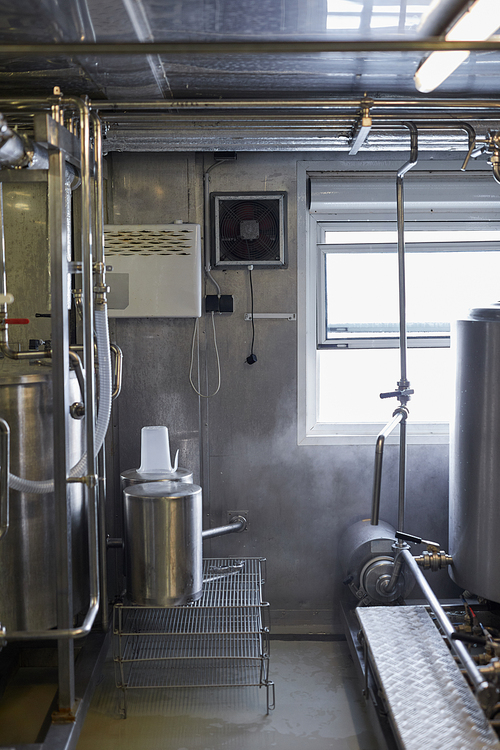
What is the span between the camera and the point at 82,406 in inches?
91.0

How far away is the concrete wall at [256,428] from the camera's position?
3.04 m

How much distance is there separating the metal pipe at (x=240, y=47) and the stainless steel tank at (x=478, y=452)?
93 cm

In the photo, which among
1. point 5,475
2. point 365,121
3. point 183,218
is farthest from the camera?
point 183,218

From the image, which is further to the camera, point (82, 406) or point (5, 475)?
point (82, 406)

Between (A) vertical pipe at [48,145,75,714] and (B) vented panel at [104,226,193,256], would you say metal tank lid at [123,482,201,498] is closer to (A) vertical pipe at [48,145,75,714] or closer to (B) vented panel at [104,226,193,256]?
(A) vertical pipe at [48,145,75,714]

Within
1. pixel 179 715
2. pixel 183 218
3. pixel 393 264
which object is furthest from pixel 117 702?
pixel 393 264

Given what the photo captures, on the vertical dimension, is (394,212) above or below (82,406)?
above

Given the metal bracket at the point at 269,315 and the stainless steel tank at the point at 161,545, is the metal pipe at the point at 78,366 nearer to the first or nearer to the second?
the stainless steel tank at the point at 161,545

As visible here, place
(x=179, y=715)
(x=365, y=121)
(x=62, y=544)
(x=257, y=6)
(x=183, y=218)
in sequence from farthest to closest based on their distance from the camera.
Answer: (x=183, y=218)
(x=179, y=715)
(x=365, y=121)
(x=62, y=544)
(x=257, y=6)

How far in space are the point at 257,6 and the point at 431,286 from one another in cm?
186

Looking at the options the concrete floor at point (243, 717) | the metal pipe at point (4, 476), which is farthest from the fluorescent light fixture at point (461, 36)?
the concrete floor at point (243, 717)

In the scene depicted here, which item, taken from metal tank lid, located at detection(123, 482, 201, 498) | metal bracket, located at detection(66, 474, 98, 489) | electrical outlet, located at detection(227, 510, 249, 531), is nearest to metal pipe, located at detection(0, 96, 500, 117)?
metal bracket, located at detection(66, 474, 98, 489)

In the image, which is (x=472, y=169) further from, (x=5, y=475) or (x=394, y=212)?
(x=5, y=475)

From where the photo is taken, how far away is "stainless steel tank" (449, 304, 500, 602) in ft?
7.53
